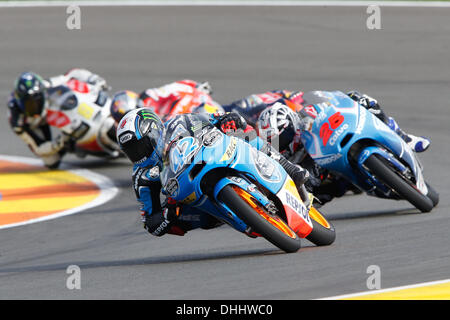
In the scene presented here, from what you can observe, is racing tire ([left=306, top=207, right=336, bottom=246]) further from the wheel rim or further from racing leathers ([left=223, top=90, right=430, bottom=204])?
racing leathers ([left=223, top=90, right=430, bottom=204])

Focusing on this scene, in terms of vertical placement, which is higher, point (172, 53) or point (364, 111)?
point (364, 111)

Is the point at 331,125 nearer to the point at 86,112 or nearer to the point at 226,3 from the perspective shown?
the point at 86,112

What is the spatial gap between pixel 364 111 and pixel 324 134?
0.42 meters

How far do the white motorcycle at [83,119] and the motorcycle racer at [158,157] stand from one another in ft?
18.2

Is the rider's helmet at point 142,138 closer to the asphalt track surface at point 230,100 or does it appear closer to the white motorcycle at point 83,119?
the asphalt track surface at point 230,100

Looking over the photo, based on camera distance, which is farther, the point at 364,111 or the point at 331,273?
the point at 364,111

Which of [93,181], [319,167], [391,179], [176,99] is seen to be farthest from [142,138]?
[93,181]

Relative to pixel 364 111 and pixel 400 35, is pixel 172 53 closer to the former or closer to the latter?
pixel 400 35

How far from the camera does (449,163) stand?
1309 centimetres

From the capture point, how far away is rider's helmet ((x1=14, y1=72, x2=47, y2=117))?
13.8m

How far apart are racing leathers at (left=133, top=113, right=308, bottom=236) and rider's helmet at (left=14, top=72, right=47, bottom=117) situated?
5805mm

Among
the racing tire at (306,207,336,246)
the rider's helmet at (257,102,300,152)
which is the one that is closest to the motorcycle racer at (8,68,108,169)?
the rider's helmet at (257,102,300,152)
